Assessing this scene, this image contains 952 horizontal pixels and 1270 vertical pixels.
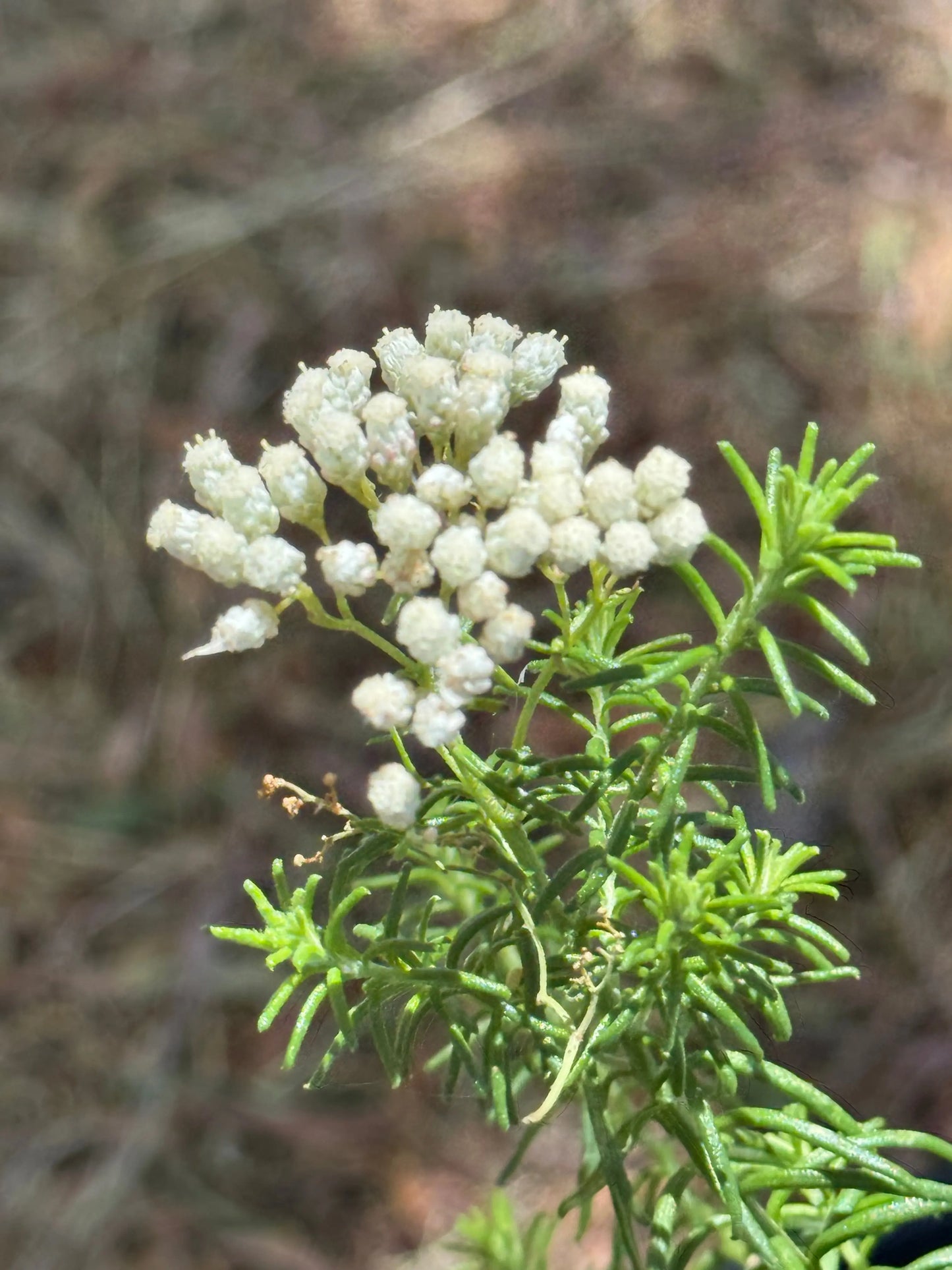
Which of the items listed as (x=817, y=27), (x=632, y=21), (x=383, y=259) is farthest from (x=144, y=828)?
(x=817, y=27)

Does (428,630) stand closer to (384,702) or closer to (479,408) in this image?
(384,702)

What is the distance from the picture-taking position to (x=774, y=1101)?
11.4 feet

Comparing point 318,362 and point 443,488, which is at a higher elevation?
point 318,362

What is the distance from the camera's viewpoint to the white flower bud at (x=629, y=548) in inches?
67.6

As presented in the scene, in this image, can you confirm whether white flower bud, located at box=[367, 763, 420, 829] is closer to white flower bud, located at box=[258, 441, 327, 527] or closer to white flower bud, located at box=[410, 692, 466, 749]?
white flower bud, located at box=[410, 692, 466, 749]

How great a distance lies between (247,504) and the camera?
187 centimetres

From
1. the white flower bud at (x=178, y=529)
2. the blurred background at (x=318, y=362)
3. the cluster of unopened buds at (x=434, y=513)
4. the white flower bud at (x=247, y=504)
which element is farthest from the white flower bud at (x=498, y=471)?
the blurred background at (x=318, y=362)

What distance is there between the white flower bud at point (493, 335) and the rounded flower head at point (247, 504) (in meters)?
0.43

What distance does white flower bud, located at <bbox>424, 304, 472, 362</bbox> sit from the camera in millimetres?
1970

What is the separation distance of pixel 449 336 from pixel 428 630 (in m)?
0.55

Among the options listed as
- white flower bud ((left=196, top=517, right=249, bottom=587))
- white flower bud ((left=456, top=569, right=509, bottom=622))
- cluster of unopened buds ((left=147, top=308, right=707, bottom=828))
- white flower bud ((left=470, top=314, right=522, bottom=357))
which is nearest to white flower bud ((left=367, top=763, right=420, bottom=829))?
cluster of unopened buds ((left=147, top=308, right=707, bottom=828))

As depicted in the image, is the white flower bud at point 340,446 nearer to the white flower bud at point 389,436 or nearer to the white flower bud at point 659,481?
the white flower bud at point 389,436

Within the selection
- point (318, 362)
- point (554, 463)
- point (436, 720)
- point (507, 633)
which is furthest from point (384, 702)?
point (318, 362)

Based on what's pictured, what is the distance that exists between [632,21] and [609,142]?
0.70 meters
